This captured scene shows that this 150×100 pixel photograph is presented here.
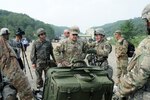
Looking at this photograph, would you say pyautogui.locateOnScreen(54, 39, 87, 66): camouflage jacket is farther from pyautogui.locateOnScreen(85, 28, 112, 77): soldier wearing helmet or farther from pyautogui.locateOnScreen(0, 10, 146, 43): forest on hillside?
pyautogui.locateOnScreen(0, 10, 146, 43): forest on hillside

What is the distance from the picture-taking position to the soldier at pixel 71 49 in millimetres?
8180

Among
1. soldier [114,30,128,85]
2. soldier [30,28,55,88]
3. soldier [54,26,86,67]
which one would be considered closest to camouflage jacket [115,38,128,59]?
soldier [114,30,128,85]

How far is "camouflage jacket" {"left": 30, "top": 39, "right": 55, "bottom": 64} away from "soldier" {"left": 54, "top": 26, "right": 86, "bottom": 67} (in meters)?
1.91

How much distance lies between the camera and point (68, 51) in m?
8.21

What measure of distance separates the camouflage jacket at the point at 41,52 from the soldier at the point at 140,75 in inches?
235

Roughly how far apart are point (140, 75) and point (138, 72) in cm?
4

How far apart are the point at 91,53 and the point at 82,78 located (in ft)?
8.79

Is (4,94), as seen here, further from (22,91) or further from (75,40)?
(75,40)

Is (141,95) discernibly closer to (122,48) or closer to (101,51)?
(101,51)

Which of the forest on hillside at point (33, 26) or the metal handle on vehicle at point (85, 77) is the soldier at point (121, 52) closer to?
the metal handle on vehicle at point (85, 77)

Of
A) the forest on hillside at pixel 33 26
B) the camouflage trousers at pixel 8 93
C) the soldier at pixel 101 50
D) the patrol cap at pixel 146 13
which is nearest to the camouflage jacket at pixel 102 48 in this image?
the soldier at pixel 101 50

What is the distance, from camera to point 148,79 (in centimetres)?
413

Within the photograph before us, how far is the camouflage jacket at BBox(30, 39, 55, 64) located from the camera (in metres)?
10.2

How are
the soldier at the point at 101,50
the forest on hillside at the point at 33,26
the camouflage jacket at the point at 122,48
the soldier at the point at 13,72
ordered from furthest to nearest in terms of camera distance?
1. the forest on hillside at the point at 33,26
2. the camouflage jacket at the point at 122,48
3. the soldier at the point at 101,50
4. the soldier at the point at 13,72
